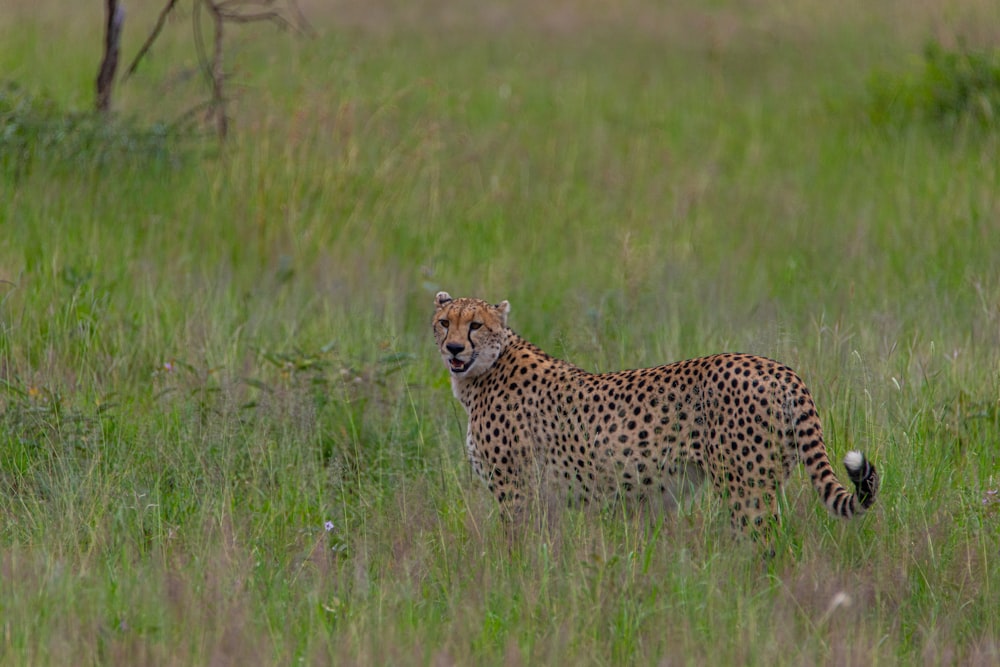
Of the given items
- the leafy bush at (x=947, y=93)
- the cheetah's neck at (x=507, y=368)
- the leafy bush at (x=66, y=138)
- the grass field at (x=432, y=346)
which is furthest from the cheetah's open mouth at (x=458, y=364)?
the leafy bush at (x=947, y=93)

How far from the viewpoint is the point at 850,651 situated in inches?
127

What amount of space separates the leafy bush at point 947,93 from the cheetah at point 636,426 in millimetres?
6540

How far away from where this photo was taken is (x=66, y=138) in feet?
24.8

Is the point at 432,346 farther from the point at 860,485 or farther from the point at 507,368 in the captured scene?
the point at 860,485

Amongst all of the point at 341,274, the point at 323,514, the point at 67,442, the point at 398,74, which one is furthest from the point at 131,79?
the point at 323,514

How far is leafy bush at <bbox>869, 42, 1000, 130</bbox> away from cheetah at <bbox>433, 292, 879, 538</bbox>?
257 inches

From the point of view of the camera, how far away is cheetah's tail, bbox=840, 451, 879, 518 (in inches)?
144

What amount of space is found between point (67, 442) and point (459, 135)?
4959 mm

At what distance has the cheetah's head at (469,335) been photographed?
4660 millimetres

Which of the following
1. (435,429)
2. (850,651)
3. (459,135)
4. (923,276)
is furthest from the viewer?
(459,135)

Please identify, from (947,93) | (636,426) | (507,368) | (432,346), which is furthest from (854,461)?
(947,93)

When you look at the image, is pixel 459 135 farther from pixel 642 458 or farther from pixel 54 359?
pixel 642 458

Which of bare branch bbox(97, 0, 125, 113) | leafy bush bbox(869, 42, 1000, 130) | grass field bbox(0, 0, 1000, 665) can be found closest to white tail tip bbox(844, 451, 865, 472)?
grass field bbox(0, 0, 1000, 665)

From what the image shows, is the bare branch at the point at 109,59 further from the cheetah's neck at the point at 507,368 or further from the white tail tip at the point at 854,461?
the white tail tip at the point at 854,461
